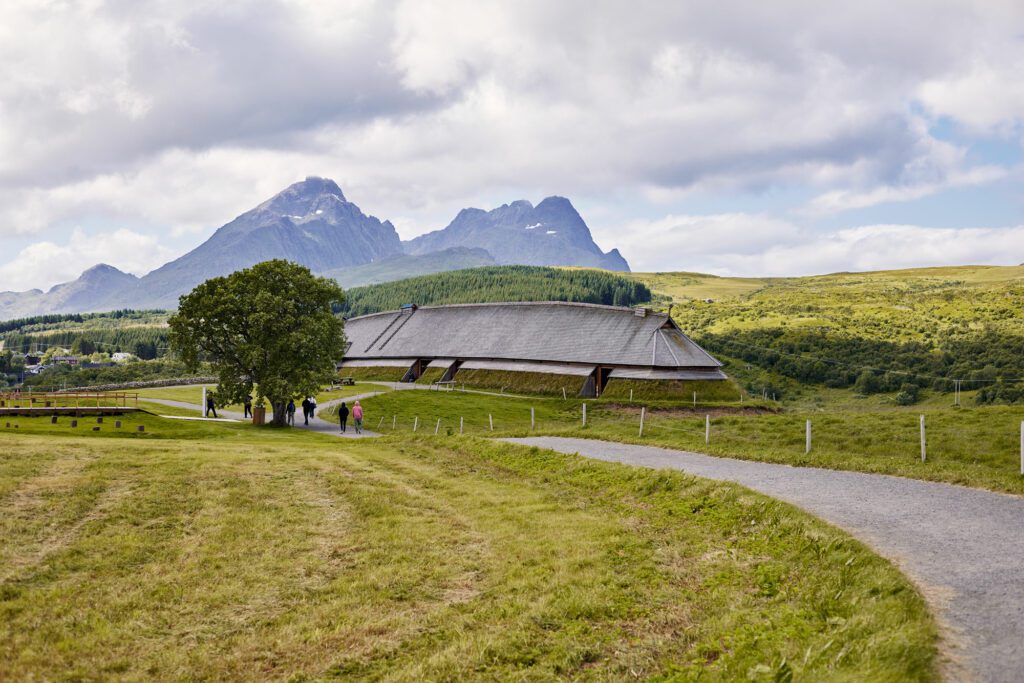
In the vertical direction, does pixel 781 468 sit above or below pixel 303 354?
below

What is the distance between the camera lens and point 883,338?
108 m

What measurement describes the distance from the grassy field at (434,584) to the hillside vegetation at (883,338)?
7381 centimetres

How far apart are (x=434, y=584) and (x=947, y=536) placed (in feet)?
29.5

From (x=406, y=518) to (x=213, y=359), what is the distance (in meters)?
39.0

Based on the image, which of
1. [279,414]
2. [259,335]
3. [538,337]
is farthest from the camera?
[538,337]

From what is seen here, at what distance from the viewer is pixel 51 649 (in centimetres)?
844

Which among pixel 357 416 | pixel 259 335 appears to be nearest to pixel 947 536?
pixel 357 416

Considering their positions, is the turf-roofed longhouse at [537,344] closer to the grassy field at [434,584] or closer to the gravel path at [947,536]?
the gravel path at [947,536]

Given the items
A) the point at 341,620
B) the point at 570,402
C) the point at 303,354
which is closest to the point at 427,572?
the point at 341,620

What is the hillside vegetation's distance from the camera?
87188 mm

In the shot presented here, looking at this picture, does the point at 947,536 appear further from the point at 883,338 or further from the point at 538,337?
the point at 883,338

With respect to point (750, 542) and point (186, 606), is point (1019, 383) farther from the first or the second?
point (186, 606)

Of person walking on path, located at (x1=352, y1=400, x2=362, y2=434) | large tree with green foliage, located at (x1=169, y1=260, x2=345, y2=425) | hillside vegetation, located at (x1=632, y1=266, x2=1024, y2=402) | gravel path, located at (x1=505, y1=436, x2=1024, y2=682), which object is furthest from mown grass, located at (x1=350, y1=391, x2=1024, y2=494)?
hillside vegetation, located at (x1=632, y1=266, x2=1024, y2=402)

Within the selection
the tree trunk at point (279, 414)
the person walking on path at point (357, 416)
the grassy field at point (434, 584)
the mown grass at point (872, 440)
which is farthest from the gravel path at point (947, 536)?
the tree trunk at point (279, 414)
